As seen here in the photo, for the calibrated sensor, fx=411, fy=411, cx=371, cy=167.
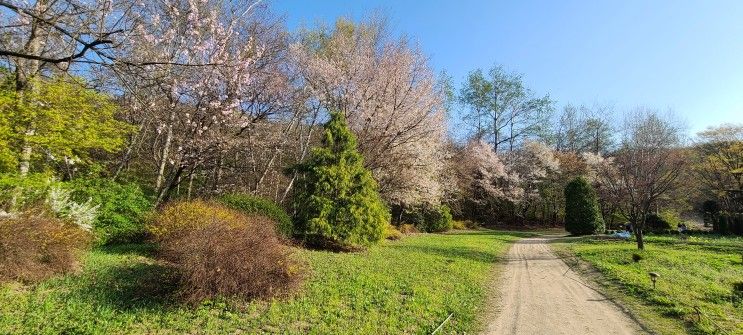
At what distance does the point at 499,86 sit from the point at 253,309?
143ft

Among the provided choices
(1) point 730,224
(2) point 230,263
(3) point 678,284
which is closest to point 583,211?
(1) point 730,224

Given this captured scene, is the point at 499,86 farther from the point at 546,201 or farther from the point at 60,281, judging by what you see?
the point at 60,281

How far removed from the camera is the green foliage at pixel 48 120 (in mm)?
8594

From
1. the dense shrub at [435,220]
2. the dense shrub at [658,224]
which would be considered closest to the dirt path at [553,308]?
the dense shrub at [435,220]

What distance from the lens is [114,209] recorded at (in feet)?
35.7

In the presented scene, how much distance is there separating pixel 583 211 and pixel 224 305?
83.5ft

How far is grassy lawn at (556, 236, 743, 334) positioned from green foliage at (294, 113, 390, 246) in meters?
7.29

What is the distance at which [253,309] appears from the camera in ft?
22.1

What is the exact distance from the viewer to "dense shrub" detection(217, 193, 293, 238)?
1221 cm

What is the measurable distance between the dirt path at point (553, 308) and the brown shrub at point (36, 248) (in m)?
7.65

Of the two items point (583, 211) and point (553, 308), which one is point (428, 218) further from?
point (553, 308)

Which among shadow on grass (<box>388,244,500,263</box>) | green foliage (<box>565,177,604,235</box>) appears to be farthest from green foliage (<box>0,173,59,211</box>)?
green foliage (<box>565,177,604,235</box>)

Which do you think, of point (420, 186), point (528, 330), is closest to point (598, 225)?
point (420, 186)

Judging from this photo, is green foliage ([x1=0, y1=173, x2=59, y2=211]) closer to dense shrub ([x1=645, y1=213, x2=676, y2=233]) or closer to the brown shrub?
the brown shrub
